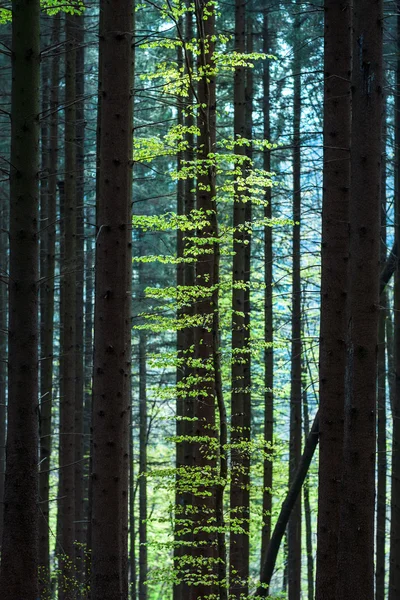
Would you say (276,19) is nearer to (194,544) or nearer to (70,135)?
(70,135)

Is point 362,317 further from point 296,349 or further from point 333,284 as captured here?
point 296,349

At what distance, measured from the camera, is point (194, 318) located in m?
10.6

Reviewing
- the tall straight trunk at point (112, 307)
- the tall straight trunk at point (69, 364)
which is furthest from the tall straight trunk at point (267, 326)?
the tall straight trunk at point (112, 307)

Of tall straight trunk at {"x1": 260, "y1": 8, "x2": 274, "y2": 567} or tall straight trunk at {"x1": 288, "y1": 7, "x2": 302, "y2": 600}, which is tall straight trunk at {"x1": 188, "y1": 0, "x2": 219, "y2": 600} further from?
tall straight trunk at {"x1": 288, "y1": 7, "x2": 302, "y2": 600}

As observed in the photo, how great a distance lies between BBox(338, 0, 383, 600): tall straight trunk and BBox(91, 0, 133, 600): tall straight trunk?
2.22 meters

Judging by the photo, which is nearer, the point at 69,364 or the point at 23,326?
the point at 23,326

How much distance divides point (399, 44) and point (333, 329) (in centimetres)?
748

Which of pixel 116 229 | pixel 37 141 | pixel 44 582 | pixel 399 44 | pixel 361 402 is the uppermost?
pixel 399 44

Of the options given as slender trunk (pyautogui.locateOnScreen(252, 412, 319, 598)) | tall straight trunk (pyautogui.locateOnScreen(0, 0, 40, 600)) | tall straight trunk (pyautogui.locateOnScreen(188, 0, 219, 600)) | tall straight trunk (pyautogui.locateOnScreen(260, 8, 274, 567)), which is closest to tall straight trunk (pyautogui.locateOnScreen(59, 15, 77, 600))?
tall straight trunk (pyautogui.locateOnScreen(188, 0, 219, 600))

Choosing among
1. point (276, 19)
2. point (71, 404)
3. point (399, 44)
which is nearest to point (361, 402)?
point (71, 404)

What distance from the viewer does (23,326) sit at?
25.2ft

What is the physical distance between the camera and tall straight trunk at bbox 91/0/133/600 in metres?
7.75

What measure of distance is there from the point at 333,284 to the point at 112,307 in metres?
2.58

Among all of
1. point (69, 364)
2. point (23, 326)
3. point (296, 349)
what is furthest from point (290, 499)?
point (296, 349)
